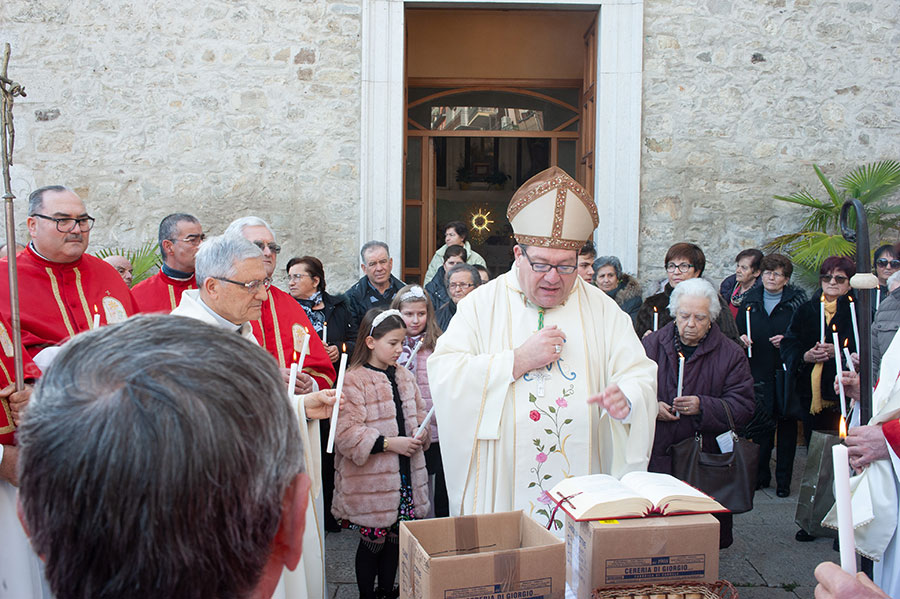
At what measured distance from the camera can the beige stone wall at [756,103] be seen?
772cm

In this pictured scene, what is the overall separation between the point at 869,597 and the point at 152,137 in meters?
7.80

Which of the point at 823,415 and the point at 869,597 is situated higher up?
the point at 869,597

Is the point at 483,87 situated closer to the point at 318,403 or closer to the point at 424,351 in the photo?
the point at 424,351

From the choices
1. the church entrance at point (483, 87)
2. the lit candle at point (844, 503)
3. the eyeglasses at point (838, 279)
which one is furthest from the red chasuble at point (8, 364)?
the church entrance at point (483, 87)

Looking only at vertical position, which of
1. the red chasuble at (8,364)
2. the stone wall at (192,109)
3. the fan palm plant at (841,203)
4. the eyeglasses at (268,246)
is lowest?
the red chasuble at (8,364)

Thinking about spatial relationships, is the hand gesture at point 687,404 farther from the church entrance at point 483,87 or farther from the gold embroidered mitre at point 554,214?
the church entrance at point 483,87

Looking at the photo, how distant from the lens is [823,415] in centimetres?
623

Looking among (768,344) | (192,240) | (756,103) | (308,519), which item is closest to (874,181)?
(756,103)

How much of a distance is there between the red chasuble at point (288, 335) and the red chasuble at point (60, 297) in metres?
0.66

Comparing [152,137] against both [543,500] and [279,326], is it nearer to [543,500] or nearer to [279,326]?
[279,326]

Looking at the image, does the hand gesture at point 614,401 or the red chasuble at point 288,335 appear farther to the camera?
the red chasuble at point 288,335

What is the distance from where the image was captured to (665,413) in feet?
13.1

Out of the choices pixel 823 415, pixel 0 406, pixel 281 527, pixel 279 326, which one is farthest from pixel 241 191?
pixel 281 527

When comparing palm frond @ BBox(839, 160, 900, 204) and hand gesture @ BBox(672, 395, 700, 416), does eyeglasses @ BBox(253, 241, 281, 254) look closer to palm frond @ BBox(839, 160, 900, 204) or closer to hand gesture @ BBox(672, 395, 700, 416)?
hand gesture @ BBox(672, 395, 700, 416)
